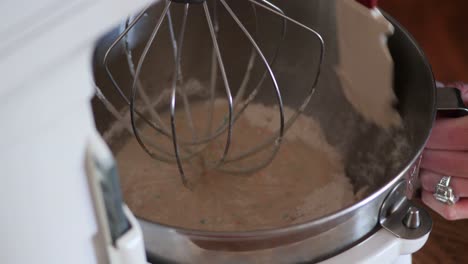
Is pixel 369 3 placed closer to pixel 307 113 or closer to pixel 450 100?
pixel 450 100

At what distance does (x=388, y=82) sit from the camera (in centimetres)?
57

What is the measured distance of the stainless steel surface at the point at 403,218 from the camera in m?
0.43

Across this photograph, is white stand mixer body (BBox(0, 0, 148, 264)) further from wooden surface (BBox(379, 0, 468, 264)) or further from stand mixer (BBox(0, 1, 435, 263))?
wooden surface (BBox(379, 0, 468, 264))

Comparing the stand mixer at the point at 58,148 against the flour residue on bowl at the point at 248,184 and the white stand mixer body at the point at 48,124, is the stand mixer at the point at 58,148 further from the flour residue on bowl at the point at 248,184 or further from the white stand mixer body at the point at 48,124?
the flour residue on bowl at the point at 248,184

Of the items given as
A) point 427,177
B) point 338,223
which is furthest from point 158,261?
point 427,177

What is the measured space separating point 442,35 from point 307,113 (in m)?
0.20

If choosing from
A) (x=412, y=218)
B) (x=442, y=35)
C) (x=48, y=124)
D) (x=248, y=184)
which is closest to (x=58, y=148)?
(x=48, y=124)

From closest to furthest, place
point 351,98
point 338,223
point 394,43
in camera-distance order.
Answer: point 338,223 → point 394,43 → point 351,98

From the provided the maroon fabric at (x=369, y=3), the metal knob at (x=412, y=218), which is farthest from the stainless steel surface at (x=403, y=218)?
the maroon fabric at (x=369, y=3)

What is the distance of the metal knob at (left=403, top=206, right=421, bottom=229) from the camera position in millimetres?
435

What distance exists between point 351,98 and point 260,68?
11 cm

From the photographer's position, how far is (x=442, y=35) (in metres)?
0.76

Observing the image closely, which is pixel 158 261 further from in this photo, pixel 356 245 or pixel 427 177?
pixel 427 177

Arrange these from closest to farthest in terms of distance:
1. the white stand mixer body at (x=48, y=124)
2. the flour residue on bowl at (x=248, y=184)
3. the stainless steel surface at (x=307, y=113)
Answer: the white stand mixer body at (x=48, y=124)
the stainless steel surface at (x=307, y=113)
the flour residue on bowl at (x=248, y=184)
